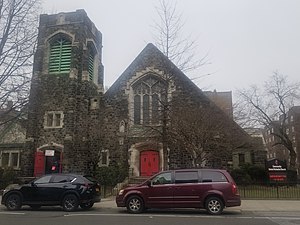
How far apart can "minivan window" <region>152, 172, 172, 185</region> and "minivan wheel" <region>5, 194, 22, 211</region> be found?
5.97 meters

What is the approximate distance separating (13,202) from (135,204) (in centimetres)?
544

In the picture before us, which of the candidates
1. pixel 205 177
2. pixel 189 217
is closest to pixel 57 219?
pixel 189 217

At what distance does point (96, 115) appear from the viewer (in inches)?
1200

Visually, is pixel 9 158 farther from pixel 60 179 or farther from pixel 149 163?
pixel 60 179

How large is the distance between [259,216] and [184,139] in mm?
10294

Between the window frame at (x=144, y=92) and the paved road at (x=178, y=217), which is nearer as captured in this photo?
the paved road at (x=178, y=217)

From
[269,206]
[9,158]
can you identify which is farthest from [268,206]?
[9,158]

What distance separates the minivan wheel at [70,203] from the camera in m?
15.1

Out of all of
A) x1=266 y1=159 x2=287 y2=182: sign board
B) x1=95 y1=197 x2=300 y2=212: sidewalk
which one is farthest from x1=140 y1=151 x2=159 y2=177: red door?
x1=95 y1=197 x2=300 y2=212: sidewalk

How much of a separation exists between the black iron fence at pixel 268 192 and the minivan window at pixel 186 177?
6.49m

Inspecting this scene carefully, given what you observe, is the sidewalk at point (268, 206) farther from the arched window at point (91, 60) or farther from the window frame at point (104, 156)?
the arched window at point (91, 60)

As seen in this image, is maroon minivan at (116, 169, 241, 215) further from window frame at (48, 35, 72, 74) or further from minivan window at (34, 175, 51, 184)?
window frame at (48, 35, 72, 74)

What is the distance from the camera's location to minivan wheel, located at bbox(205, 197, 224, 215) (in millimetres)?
13891

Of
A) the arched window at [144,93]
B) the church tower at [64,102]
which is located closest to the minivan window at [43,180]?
the church tower at [64,102]
